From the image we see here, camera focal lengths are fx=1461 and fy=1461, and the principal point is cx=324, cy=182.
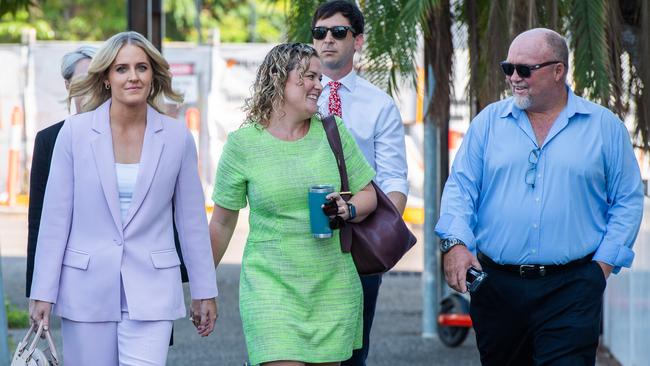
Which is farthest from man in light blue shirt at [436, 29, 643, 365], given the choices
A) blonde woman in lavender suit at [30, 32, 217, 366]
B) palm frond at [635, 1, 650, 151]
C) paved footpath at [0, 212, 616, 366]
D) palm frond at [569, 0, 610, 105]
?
paved footpath at [0, 212, 616, 366]

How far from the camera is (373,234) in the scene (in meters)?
5.92

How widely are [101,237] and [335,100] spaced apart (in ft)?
5.19

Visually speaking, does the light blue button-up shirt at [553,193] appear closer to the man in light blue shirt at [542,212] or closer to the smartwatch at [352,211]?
the man in light blue shirt at [542,212]

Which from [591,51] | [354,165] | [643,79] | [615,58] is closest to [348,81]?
Result: [354,165]

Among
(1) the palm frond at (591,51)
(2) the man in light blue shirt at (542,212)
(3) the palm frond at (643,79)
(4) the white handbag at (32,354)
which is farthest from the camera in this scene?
(3) the palm frond at (643,79)

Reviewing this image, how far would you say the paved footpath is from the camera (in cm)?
1034

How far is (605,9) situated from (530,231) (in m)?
2.39

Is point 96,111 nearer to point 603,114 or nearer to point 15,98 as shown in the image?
point 603,114

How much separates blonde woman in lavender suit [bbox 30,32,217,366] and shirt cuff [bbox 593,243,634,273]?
1.64 m

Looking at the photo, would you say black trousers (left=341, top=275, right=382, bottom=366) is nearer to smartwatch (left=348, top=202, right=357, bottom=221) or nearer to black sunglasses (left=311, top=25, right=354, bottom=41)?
smartwatch (left=348, top=202, right=357, bottom=221)

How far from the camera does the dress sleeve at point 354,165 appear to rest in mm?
5914

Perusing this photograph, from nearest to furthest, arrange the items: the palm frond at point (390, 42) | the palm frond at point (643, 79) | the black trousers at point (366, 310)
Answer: the black trousers at point (366, 310) → the palm frond at point (390, 42) → the palm frond at point (643, 79)

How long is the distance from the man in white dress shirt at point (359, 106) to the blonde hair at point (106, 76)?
945mm

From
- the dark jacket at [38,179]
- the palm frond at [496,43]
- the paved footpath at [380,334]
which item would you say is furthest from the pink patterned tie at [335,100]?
the paved footpath at [380,334]
